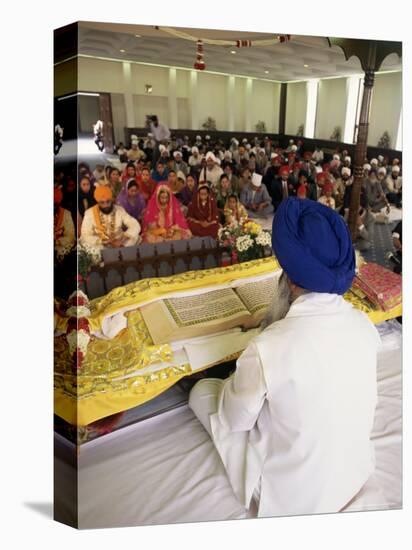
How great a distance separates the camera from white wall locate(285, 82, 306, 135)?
317cm

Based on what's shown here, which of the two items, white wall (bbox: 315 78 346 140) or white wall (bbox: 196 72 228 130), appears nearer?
white wall (bbox: 196 72 228 130)

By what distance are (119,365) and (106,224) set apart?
24.7 inches

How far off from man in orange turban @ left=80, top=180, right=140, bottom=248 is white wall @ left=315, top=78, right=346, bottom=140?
1036mm

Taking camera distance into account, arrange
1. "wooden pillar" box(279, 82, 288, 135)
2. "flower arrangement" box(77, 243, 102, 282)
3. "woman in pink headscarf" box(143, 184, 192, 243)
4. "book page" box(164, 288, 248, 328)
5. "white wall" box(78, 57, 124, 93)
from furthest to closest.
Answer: "wooden pillar" box(279, 82, 288, 135)
"book page" box(164, 288, 248, 328)
"woman in pink headscarf" box(143, 184, 192, 243)
"flower arrangement" box(77, 243, 102, 282)
"white wall" box(78, 57, 124, 93)

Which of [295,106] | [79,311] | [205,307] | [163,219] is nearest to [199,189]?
[163,219]

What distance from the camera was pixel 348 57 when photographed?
10.4 ft

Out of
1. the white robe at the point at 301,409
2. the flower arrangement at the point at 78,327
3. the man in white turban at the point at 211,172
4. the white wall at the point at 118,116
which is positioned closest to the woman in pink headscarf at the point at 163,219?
the man in white turban at the point at 211,172

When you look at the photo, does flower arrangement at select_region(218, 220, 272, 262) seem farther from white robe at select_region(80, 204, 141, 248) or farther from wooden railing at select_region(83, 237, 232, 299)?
white robe at select_region(80, 204, 141, 248)

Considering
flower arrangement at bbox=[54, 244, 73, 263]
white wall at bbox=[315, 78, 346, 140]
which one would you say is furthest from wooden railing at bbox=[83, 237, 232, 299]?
white wall at bbox=[315, 78, 346, 140]

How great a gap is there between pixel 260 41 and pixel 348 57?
445mm

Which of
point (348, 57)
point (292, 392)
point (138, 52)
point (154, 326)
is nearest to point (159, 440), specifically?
point (154, 326)

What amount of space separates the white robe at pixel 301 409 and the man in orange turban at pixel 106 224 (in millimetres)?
749

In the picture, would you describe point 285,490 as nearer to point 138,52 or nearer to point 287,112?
point 287,112

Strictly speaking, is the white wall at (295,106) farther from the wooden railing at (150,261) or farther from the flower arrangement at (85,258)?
the flower arrangement at (85,258)
